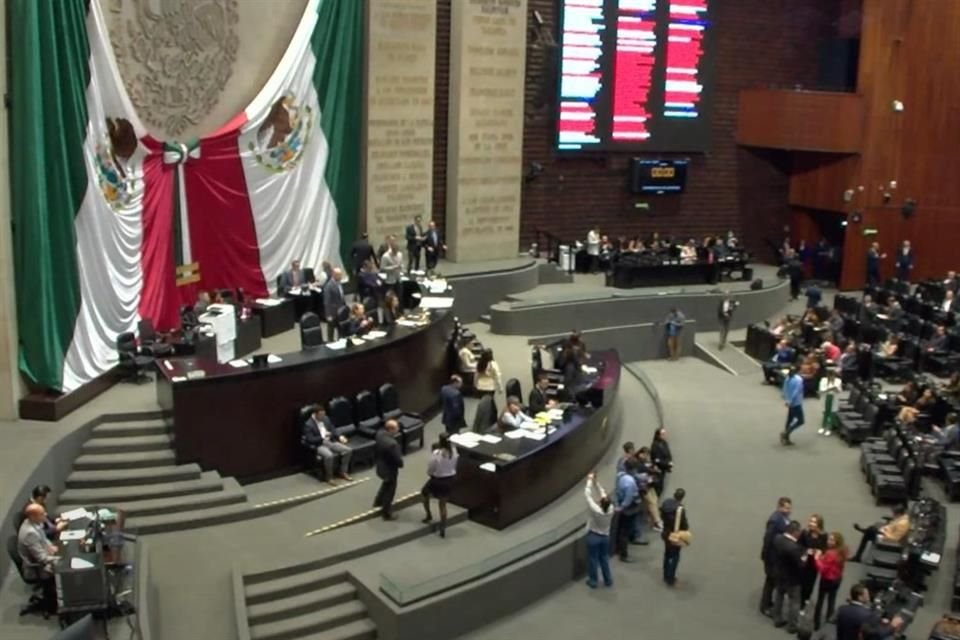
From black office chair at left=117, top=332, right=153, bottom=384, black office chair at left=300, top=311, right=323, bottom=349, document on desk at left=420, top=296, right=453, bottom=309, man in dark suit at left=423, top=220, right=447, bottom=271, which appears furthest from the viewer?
man in dark suit at left=423, top=220, right=447, bottom=271

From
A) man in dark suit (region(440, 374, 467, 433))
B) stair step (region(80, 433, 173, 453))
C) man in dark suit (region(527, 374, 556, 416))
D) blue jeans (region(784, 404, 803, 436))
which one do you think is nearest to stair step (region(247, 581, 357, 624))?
stair step (region(80, 433, 173, 453))

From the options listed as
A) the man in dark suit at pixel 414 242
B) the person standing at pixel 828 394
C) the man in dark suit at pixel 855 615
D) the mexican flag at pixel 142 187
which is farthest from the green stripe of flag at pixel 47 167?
the person standing at pixel 828 394

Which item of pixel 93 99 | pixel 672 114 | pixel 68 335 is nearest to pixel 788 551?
pixel 68 335

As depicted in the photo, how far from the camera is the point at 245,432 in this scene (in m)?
13.6

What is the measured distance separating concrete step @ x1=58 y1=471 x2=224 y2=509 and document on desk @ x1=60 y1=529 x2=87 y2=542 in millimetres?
1957

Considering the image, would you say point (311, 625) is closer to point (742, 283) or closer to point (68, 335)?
point (68, 335)

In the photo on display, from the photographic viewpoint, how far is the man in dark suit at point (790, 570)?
442 inches

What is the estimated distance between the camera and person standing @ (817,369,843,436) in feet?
58.7

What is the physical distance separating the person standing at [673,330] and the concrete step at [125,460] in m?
12.4

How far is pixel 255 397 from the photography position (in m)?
13.7

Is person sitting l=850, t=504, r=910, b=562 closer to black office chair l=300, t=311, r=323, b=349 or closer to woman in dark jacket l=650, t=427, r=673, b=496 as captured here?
woman in dark jacket l=650, t=427, r=673, b=496

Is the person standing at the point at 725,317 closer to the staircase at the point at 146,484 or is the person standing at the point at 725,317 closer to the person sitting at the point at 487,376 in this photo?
the person sitting at the point at 487,376

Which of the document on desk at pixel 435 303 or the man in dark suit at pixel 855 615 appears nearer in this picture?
the man in dark suit at pixel 855 615

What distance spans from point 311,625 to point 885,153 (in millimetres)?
21325
